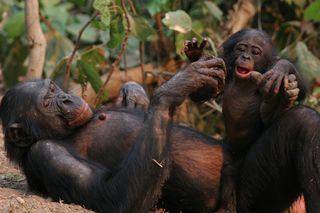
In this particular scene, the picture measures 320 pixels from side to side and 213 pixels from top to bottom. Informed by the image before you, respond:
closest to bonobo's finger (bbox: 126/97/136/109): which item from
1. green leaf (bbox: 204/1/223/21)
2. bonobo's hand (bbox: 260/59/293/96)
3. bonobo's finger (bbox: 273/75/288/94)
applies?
bonobo's hand (bbox: 260/59/293/96)

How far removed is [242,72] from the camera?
5352mm

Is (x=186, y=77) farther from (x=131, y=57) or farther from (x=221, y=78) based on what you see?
(x=131, y=57)

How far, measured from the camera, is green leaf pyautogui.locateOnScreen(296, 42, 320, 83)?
320 inches

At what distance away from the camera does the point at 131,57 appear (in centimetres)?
1025

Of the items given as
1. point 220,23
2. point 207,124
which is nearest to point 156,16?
point 220,23

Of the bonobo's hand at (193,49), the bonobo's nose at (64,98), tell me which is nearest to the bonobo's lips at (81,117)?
the bonobo's nose at (64,98)

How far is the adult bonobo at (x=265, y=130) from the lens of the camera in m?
4.63

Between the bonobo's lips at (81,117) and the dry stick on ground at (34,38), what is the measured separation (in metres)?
2.28

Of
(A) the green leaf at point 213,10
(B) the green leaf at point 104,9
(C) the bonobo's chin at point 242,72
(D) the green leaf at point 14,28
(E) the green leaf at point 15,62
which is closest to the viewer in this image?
(C) the bonobo's chin at point 242,72

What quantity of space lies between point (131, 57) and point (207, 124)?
1.44 metres

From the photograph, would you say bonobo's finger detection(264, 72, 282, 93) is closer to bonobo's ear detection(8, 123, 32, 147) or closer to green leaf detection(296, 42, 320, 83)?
bonobo's ear detection(8, 123, 32, 147)

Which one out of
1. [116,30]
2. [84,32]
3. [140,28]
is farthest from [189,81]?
[84,32]

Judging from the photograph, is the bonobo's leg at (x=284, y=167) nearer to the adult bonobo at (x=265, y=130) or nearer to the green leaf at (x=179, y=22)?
the adult bonobo at (x=265, y=130)

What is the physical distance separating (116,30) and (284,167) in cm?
305
